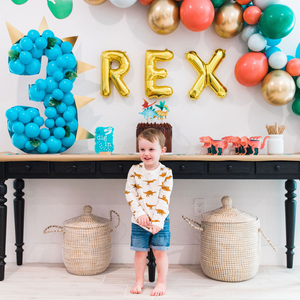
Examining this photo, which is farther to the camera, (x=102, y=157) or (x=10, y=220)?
(x=10, y=220)

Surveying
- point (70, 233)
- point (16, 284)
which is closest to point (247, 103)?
point (70, 233)

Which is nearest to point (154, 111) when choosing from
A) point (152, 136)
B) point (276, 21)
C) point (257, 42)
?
point (152, 136)

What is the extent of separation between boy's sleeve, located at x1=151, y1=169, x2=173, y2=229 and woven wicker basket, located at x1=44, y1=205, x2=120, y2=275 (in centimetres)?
47

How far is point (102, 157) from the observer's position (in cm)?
171

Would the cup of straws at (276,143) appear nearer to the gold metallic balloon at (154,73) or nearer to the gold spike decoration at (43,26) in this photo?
the gold metallic balloon at (154,73)

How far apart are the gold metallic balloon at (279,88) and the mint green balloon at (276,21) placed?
24cm

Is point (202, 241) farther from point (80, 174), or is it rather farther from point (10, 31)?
point (10, 31)

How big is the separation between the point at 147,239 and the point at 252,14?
152cm

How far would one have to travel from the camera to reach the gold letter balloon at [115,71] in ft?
6.77

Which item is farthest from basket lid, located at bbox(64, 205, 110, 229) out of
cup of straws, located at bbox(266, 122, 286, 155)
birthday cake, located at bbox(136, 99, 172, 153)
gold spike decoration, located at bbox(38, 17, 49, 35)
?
gold spike decoration, located at bbox(38, 17, 49, 35)

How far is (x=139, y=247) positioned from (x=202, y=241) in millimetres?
438

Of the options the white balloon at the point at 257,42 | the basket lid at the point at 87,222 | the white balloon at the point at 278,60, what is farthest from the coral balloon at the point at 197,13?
the basket lid at the point at 87,222

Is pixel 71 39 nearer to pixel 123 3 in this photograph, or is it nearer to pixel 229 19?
pixel 123 3

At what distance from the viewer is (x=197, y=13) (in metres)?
1.87
